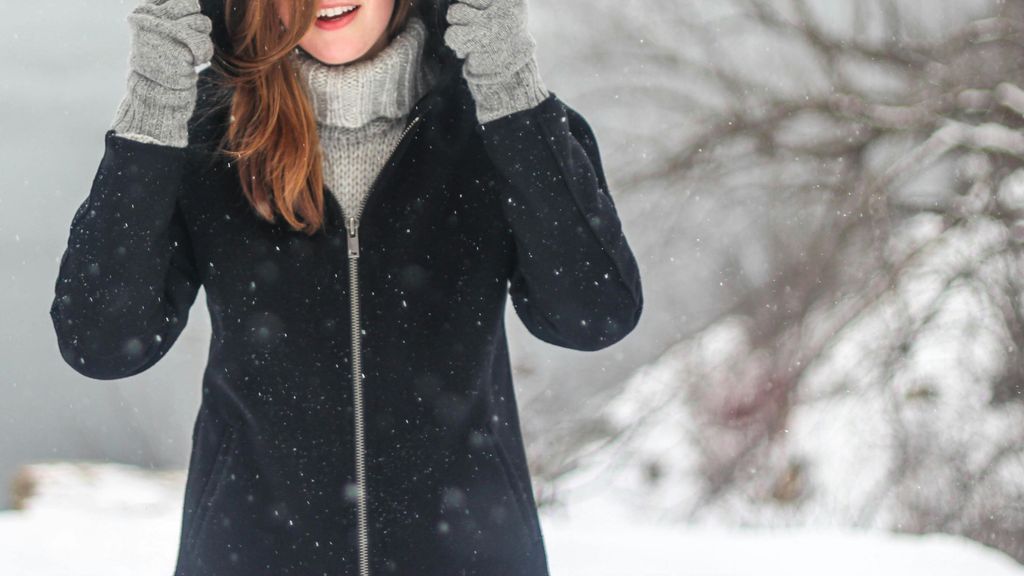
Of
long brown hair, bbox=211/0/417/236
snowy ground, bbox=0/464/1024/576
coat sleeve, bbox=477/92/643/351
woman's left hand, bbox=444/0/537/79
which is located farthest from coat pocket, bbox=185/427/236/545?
snowy ground, bbox=0/464/1024/576

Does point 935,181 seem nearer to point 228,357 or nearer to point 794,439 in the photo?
point 794,439

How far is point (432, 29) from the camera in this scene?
1.28 m

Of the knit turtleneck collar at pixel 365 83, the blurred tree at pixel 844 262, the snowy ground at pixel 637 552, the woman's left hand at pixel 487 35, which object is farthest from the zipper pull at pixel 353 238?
the blurred tree at pixel 844 262

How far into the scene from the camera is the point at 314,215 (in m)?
1.18

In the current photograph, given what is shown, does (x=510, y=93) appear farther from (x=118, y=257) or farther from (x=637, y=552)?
(x=637, y=552)

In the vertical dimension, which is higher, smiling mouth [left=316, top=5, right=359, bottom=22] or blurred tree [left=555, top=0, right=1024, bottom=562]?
smiling mouth [left=316, top=5, right=359, bottom=22]

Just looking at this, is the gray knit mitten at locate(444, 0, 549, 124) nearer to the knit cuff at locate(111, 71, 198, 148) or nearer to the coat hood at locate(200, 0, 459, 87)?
the coat hood at locate(200, 0, 459, 87)

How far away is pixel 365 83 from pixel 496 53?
189 millimetres

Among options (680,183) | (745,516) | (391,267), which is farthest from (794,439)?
(391,267)

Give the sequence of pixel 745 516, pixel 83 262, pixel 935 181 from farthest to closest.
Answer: pixel 745 516 < pixel 935 181 < pixel 83 262

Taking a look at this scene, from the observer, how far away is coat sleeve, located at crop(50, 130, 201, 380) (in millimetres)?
1097

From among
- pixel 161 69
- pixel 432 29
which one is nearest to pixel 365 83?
pixel 432 29

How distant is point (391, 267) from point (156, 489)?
13.2 ft

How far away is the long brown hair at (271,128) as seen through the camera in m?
1.17
